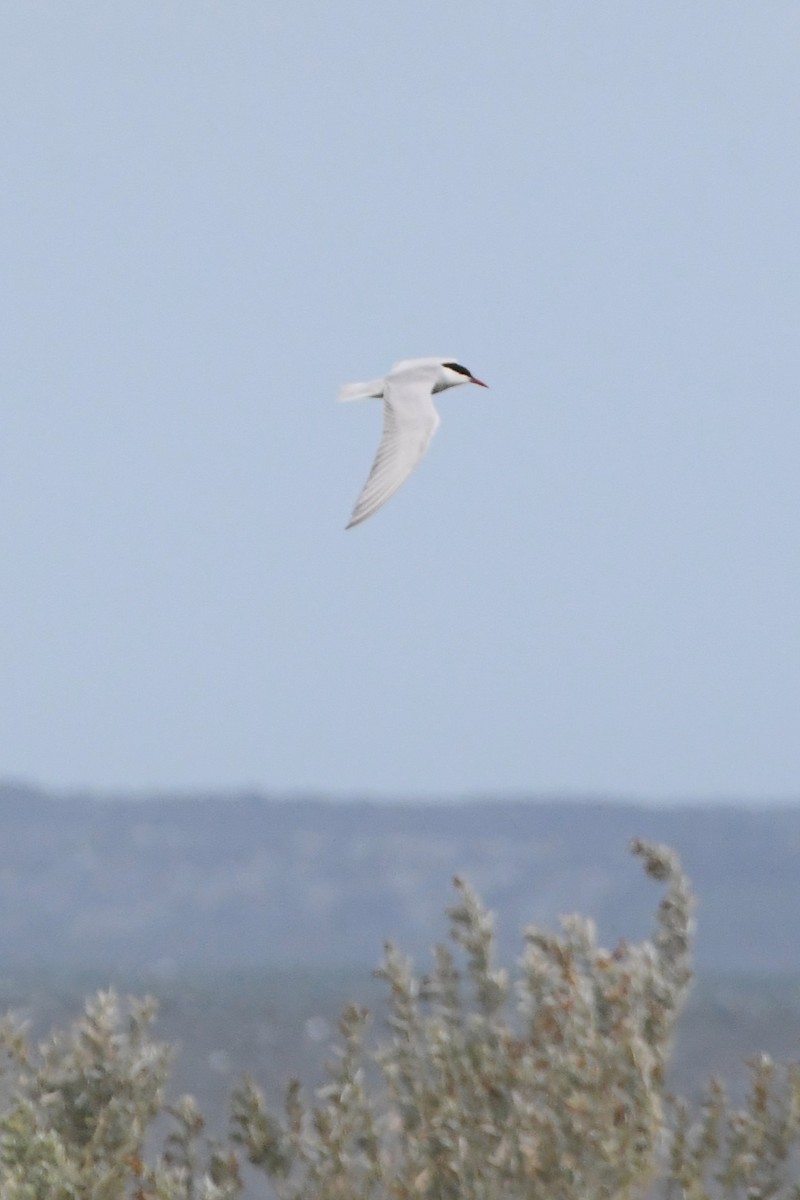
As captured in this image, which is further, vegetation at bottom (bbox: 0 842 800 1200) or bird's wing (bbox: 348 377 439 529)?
bird's wing (bbox: 348 377 439 529)

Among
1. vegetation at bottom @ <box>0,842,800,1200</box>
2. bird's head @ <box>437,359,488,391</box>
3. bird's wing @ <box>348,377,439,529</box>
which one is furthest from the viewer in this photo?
bird's head @ <box>437,359,488,391</box>

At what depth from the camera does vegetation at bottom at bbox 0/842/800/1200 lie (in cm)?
461

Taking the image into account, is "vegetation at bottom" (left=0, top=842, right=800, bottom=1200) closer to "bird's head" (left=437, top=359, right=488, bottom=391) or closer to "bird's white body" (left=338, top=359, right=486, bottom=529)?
"bird's white body" (left=338, top=359, right=486, bottom=529)

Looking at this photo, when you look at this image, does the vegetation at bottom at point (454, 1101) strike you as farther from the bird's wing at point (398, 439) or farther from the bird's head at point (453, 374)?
the bird's head at point (453, 374)

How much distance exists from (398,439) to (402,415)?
0.36 metres

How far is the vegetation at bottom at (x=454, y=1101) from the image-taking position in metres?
4.61

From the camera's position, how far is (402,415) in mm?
7762

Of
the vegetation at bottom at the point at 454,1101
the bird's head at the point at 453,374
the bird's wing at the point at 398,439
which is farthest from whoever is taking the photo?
the bird's head at the point at 453,374

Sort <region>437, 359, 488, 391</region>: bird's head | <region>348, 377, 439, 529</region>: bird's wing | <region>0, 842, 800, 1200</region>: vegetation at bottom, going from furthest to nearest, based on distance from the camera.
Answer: <region>437, 359, 488, 391</region>: bird's head < <region>348, 377, 439, 529</region>: bird's wing < <region>0, 842, 800, 1200</region>: vegetation at bottom

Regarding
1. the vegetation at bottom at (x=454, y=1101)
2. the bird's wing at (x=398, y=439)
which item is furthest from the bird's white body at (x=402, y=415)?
the vegetation at bottom at (x=454, y=1101)

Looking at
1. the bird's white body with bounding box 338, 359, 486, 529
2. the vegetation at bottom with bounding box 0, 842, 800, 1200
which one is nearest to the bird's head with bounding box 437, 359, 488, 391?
the bird's white body with bounding box 338, 359, 486, 529

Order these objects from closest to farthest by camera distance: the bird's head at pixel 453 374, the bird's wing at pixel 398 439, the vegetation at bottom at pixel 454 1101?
the vegetation at bottom at pixel 454 1101
the bird's wing at pixel 398 439
the bird's head at pixel 453 374

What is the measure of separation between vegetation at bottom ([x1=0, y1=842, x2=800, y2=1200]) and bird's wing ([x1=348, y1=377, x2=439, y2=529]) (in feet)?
6.02

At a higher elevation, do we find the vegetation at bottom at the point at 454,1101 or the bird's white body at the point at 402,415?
the bird's white body at the point at 402,415
